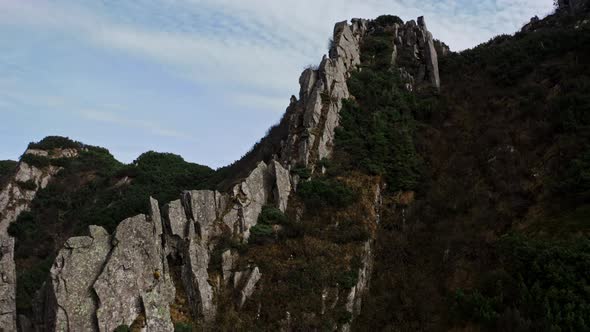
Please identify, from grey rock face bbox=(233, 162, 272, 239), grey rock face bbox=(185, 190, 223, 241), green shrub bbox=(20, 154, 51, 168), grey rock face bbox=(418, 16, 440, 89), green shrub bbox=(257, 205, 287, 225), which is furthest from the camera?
green shrub bbox=(20, 154, 51, 168)

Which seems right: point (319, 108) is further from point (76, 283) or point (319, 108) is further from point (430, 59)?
point (76, 283)

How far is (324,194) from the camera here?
23938mm

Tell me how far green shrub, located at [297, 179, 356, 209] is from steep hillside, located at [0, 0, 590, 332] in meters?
0.08

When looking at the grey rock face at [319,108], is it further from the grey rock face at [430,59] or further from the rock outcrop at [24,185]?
the rock outcrop at [24,185]

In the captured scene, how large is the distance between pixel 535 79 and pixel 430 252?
17.7 meters

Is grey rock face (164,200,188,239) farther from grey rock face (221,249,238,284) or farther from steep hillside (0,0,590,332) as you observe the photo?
grey rock face (221,249,238,284)

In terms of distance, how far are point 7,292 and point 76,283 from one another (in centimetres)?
548

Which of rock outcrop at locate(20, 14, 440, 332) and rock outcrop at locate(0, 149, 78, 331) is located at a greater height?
rock outcrop at locate(0, 149, 78, 331)

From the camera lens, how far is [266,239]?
840 inches

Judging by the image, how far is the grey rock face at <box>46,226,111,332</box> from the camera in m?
16.1

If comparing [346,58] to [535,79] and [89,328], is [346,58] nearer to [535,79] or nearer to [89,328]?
[535,79]

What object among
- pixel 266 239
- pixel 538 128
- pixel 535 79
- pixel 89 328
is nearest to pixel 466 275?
pixel 266 239

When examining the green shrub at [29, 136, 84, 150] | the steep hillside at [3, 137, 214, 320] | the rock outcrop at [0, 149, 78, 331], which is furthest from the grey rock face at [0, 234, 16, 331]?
the green shrub at [29, 136, 84, 150]

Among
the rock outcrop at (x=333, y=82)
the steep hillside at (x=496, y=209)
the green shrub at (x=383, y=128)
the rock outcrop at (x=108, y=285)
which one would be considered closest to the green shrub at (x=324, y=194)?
the rock outcrop at (x=333, y=82)
